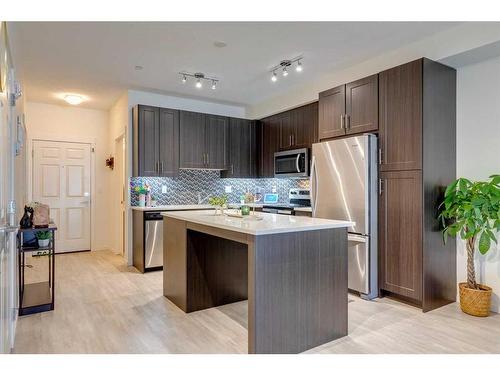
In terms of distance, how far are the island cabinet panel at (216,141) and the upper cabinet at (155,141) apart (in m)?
0.55

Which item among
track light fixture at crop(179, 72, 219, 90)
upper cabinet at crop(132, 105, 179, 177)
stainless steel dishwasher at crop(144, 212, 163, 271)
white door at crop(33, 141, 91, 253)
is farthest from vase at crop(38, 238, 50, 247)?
white door at crop(33, 141, 91, 253)

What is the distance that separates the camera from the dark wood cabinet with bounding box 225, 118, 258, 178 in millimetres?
5738

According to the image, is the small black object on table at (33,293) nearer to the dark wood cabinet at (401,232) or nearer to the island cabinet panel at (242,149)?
the island cabinet panel at (242,149)

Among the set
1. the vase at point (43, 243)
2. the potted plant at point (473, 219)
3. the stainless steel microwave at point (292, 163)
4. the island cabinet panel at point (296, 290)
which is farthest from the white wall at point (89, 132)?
the potted plant at point (473, 219)

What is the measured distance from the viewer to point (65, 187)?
5965mm

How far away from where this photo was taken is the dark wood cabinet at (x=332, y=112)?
3895 mm

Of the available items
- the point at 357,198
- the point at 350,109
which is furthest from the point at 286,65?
the point at 357,198

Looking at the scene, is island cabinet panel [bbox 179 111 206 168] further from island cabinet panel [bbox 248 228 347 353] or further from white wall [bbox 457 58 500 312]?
white wall [bbox 457 58 500 312]

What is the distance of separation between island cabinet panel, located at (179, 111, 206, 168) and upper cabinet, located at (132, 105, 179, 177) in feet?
0.34

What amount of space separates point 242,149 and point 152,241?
88.3 inches

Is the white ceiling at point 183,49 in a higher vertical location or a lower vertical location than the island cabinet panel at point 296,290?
higher

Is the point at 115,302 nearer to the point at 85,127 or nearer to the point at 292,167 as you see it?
the point at 292,167

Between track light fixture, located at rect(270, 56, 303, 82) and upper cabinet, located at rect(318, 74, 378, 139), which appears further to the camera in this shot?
track light fixture, located at rect(270, 56, 303, 82)

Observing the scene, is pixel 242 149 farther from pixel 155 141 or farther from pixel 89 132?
pixel 89 132
